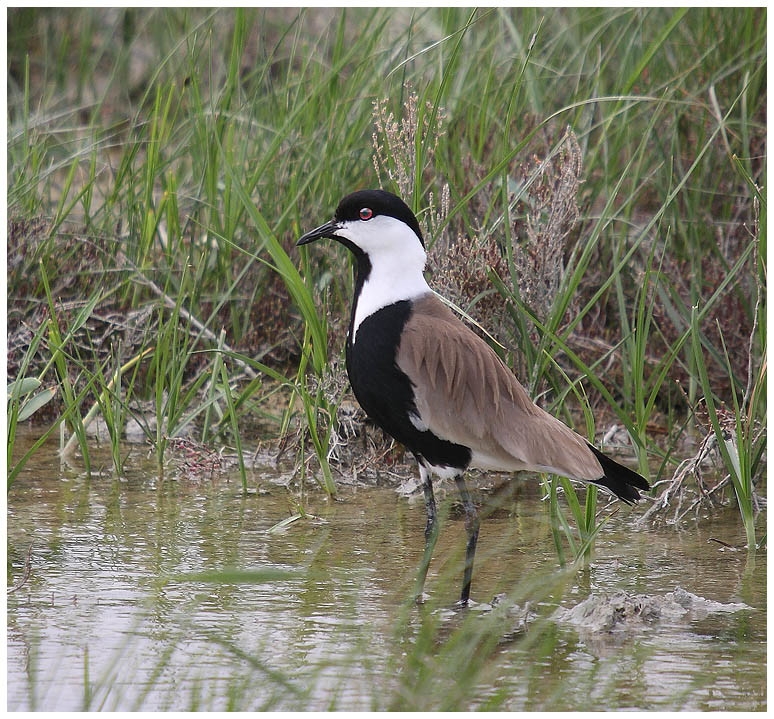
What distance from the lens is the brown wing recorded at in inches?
158

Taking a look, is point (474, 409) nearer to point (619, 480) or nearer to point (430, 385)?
point (430, 385)

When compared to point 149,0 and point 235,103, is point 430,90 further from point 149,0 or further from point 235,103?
point 235,103

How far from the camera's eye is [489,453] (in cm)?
408

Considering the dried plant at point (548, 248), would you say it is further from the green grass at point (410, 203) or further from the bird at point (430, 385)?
the bird at point (430, 385)

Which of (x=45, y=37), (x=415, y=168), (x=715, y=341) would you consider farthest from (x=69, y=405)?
(x=45, y=37)

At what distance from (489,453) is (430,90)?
168 centimetres

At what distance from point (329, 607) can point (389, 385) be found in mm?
710

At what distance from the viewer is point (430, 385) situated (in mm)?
4020

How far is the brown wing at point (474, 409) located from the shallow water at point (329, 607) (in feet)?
1.27

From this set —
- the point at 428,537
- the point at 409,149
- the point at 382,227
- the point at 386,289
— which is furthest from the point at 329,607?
the point at 409,149

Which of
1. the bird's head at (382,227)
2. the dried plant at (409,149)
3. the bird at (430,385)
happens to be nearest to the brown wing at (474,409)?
the bird at (430,385)

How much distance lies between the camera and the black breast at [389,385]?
401 centimetres

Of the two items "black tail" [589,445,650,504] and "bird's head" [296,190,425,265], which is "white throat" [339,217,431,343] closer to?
"bird's head" [296,190,425,265]

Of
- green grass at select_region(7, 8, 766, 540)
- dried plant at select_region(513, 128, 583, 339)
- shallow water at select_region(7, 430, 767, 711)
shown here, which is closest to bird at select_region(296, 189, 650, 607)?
shallow water at select_region(7, 430, 767, 711)
